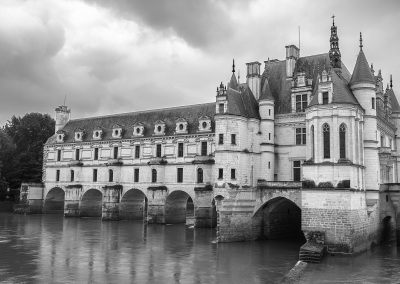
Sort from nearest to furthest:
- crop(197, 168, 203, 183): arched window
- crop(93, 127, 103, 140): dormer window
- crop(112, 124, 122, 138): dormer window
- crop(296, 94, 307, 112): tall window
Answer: crop(296, 94, 307, 112): tall window, crop(197, 168, 203, 183): arched window, crop(112, 124, 122, 138): dormer window, crop(93, 127, 103, 140): dormer window

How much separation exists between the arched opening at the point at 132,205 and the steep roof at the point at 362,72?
103ft

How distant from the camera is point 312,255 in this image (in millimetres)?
27141

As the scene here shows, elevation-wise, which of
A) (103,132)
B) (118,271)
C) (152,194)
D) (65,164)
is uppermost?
(103,132)

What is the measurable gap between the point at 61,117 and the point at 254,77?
38318 millimetres

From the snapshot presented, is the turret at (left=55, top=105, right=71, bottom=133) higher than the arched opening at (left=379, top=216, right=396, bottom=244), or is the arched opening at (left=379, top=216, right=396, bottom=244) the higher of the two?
the turret at (left=55, top=105, right=71, bottom=133)

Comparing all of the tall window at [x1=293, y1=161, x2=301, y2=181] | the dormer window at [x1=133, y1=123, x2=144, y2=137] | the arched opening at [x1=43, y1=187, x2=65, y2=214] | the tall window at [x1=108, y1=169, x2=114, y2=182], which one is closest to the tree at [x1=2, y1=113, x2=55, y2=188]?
the arched opening at [x1=43, y1=187, x2=65, y2=214]

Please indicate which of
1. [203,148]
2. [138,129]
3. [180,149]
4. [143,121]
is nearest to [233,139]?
[203,148]

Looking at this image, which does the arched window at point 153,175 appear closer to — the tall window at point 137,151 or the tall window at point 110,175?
the tall window at point 137,151

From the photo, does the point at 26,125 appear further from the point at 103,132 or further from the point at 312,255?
the point at 312,255

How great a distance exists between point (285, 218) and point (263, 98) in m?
A: 11.7

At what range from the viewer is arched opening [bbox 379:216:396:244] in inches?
1423

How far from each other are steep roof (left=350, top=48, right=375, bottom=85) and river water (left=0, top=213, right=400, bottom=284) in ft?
44.2

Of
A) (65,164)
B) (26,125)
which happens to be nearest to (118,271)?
(65,164)

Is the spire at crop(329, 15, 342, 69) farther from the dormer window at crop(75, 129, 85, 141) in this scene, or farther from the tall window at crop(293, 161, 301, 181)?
the dormer window at crop(75, 129, 85, 141)
